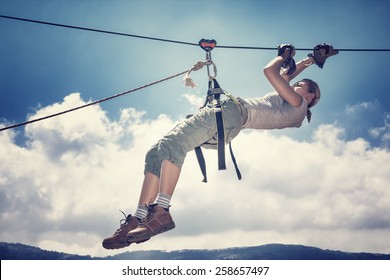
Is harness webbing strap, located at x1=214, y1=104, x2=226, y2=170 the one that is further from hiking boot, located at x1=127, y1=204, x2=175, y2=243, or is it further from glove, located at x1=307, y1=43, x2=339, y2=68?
glove, located at x1=307, y1=43, x2=339, y2=68

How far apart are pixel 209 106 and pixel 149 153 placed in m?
0.99

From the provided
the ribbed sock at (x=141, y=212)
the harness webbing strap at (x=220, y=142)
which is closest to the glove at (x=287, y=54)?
the harness webbing strap at (x=220, y=142)

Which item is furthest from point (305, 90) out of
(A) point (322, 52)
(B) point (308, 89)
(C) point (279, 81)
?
(C) point (279, 81)

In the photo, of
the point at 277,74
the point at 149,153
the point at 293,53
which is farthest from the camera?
the point at 293,53

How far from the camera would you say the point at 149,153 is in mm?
3451

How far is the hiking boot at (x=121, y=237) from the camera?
3.16 metres

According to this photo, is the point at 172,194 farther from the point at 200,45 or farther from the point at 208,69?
the point at 200,45

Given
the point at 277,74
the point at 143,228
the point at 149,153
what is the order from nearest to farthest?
the point at 143,228, the point at 149,153, the point at 277,74

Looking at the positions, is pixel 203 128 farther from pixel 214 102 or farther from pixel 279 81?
pixel 279 81

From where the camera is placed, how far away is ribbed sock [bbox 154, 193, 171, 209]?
315 cm

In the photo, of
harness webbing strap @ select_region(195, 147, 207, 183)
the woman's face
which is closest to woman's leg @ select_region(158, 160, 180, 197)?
harness webbing strap @ select_region(195, 147, 207, 183)

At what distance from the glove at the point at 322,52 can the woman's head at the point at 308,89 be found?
1.14 feet
